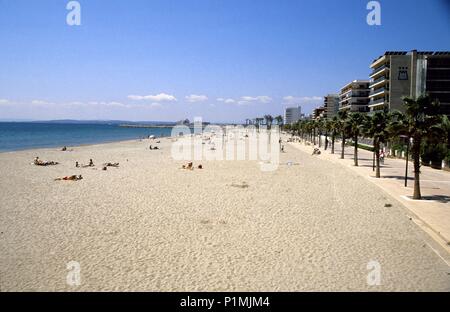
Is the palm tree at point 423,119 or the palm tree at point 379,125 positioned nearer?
the palm tree at point 423,119

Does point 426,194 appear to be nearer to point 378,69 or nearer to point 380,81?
point 380,81

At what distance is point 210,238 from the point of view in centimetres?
1286

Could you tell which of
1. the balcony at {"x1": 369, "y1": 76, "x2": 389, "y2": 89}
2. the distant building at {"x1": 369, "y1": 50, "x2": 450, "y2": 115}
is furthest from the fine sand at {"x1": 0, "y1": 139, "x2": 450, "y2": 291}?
the balcony at {"x1": 369, "y1": 76, "x2": 389, "y2": 89}

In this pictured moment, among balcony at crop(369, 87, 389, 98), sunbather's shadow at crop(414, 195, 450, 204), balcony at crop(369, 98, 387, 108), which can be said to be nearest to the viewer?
sunbather's shadow at crop(414, 195, 450, 204)

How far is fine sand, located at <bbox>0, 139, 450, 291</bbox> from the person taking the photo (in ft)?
31.1

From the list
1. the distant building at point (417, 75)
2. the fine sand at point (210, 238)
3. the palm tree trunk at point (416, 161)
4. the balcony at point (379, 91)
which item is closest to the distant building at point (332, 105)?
the balcony at point (379, 91)

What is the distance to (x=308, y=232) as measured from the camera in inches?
534

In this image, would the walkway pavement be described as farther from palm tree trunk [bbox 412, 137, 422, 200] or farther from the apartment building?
the apartment building

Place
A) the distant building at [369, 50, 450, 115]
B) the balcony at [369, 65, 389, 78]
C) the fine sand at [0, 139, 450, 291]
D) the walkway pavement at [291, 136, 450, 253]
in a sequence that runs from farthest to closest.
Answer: the balcony at [369, 65, 389, 78]
the distant building at [369, 50, 450, 115]
the walkway pavement at [291, 136, 450, 253]
the fine sand at [0, 139, 450, 291]

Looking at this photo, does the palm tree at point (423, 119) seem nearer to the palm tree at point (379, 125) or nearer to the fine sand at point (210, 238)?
the fine sand at point (210, 238)

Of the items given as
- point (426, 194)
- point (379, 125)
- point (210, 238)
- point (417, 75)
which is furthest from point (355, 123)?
point (417, 75)

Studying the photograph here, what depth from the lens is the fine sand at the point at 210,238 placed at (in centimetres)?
948

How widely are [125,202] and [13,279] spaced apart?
923 centimetres
